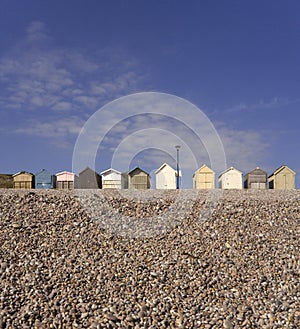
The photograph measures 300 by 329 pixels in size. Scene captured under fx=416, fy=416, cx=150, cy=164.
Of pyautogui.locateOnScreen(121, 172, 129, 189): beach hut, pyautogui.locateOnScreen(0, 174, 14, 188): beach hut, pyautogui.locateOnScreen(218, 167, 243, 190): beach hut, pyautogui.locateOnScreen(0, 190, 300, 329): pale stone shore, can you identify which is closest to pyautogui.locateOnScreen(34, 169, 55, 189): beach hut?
pyautogui.locateOnScreen(0, 174, 14, 188): beach hut

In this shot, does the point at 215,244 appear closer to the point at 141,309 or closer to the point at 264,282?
the point at 264,282

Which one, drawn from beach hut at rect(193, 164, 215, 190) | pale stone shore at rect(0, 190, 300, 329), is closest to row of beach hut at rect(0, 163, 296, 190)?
beach hut at rect(193, 164, 215, 190)

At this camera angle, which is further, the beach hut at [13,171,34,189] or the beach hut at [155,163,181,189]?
the beach hut at [13,171,34,189]

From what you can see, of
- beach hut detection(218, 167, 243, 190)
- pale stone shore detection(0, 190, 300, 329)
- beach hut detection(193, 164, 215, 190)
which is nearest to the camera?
pale stone shore detection(0, 190, 300, 329)

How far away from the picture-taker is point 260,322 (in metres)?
5.46

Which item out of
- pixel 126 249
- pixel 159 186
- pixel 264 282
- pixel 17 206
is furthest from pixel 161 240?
pixel 159 186

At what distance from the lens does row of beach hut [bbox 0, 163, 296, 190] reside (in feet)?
49.2

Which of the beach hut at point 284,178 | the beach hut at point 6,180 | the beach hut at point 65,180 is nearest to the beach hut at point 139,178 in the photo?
the beach hut at point 65,180

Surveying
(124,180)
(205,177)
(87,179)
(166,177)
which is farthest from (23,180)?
(205,177)

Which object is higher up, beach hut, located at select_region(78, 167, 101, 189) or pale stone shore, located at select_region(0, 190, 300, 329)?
beach hut, located at select_region(78, 167, 101, 189)

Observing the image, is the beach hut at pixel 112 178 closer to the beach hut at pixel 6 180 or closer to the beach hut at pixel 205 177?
the beach hut at pixel 205 177

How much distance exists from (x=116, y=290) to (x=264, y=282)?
224cm

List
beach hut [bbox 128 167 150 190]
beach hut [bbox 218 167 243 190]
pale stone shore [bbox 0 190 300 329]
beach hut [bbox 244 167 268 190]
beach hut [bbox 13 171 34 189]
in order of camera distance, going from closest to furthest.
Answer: pale stone shore [bbox 0 190 300 329] < beach hut [bbox 128 167 150 190] < beach hut [bbox 244 167 268 190] < beach hut [bbox 218 167 243 190] < beach hut [bbox 13 171 34 189]

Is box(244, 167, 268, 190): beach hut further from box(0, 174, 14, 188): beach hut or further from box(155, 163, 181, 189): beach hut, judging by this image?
box(0, 174, 14, 188): beach hut
